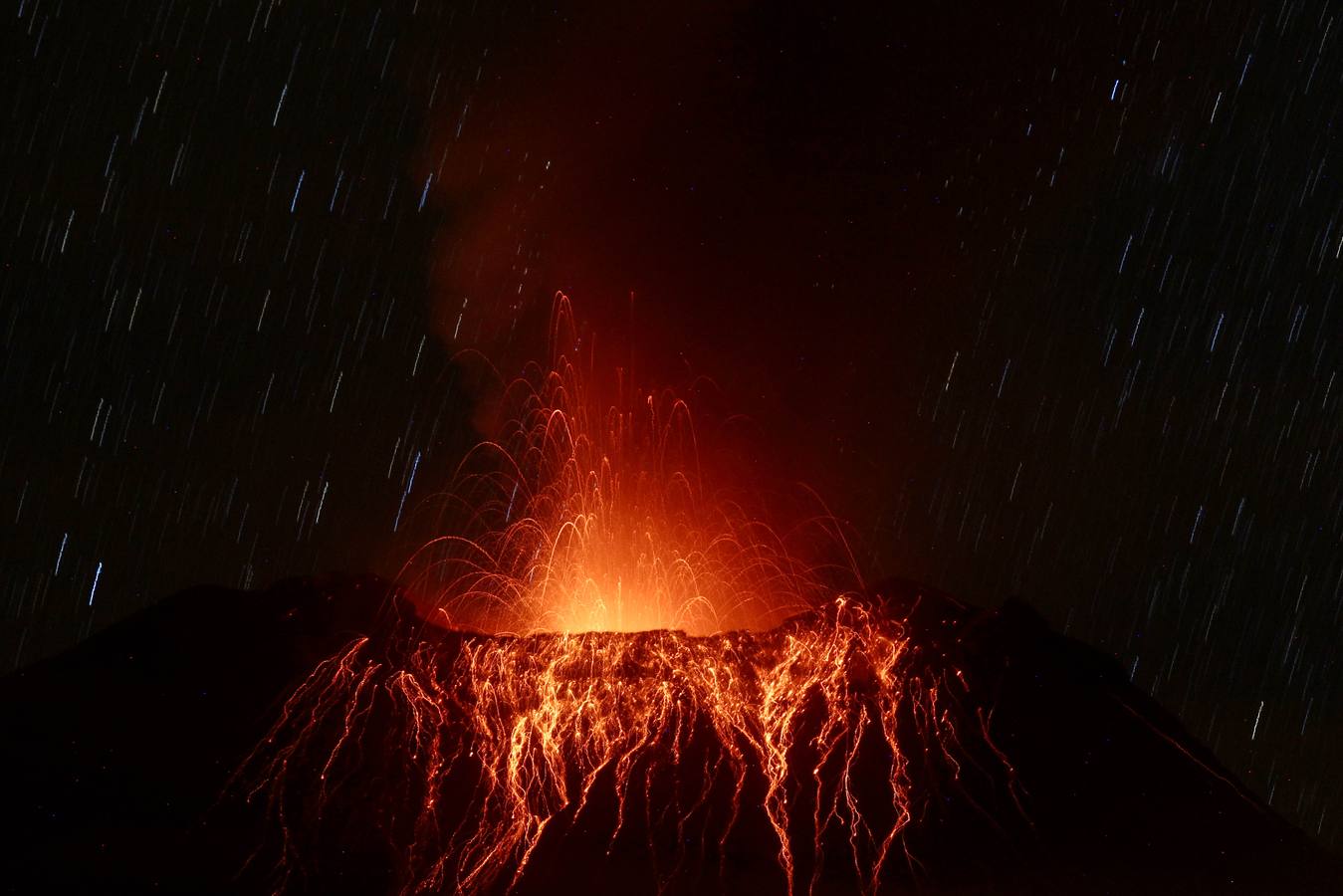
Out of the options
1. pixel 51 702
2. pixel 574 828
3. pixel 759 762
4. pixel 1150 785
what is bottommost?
pixel 51 702

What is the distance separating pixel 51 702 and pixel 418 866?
1244cm

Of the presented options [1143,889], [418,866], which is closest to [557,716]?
[418,866]

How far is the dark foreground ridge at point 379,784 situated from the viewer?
25812 millimetres

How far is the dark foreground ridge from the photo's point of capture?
25812 mm

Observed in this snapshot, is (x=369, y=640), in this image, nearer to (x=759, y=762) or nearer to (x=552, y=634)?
(x=552, y=634)

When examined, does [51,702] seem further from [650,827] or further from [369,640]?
[650,827]

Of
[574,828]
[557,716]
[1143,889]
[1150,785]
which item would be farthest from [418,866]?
[1150,785]

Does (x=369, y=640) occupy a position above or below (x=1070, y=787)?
below

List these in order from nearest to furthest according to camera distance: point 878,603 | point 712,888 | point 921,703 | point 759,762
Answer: point 712,888
point 759,762
point 921,703
point 878,603

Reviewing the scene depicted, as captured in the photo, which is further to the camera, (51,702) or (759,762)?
(51,702)

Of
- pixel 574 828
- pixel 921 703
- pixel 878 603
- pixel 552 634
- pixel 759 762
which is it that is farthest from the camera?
pixel 878 603

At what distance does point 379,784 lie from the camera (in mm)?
28500

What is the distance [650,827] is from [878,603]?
517 inches

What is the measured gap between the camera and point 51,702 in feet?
105
